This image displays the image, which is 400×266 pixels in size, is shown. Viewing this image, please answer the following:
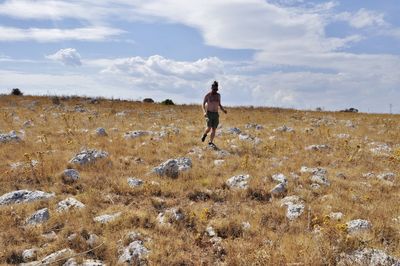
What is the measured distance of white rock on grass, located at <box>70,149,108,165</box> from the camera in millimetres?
13291

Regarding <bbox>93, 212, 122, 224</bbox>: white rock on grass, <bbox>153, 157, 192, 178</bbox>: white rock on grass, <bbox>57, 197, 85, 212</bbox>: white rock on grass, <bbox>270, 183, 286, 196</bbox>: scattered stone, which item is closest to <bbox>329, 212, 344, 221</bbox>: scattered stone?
<bbox>270, 183, 286, 196</bbox>: scattered stone

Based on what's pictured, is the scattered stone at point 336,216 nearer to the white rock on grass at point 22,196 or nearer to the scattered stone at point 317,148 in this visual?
the white rock on grass at point 22,196

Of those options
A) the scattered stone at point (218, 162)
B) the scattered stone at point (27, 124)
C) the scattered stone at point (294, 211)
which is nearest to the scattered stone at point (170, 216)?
the scattered stone at point (294, 211)

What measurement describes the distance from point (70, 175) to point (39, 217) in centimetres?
288

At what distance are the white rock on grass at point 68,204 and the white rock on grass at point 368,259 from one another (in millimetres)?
5543

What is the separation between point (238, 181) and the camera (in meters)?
11.6

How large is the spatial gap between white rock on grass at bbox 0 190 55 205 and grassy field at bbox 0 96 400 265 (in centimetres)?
29

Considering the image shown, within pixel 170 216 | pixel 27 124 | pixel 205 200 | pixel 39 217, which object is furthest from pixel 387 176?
pixel 27 124

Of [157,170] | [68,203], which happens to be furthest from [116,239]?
[157,170]

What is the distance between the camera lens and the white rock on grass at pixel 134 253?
7.44 meters

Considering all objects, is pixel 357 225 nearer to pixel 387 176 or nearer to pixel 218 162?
pixel 387 176

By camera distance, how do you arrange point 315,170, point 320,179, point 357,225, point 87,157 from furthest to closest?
1. point 87,157
2. point 315,170
3. point 320,179
4. point 357,225

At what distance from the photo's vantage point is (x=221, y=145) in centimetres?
1752

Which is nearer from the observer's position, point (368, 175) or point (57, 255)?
point (57, 255)
